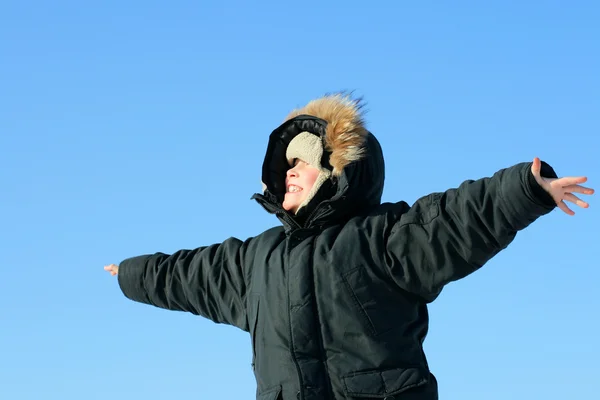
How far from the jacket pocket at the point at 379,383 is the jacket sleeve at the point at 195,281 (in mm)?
1032

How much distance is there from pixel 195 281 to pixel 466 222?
211 cm

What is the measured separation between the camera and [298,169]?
6.83m

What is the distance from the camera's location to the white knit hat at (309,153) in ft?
21.8

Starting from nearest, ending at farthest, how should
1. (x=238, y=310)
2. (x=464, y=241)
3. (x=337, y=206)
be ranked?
(x=464, y=241) < (x=337, y=206) < (x=238, y=310)

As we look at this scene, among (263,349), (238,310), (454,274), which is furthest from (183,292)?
(454,274)

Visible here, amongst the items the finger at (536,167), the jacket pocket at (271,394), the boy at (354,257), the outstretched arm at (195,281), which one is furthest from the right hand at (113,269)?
the finger at (536,167)

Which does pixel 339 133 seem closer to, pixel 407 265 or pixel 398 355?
pixel 407 265

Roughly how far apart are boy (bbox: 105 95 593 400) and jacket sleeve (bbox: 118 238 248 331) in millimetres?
51

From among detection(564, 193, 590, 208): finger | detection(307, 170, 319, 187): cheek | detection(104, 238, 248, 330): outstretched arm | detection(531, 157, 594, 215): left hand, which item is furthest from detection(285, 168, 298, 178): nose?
detection(564, 193, 590, 208): finger

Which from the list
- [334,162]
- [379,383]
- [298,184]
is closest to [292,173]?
[298,184]

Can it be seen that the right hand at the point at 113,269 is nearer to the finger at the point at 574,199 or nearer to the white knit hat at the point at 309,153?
the white knit hat at the point at 309,153

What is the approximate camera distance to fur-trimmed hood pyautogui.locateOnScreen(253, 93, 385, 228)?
21.4 ft

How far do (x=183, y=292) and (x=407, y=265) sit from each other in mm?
1810

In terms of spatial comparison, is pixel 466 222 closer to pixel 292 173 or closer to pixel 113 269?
pixel 292 173
